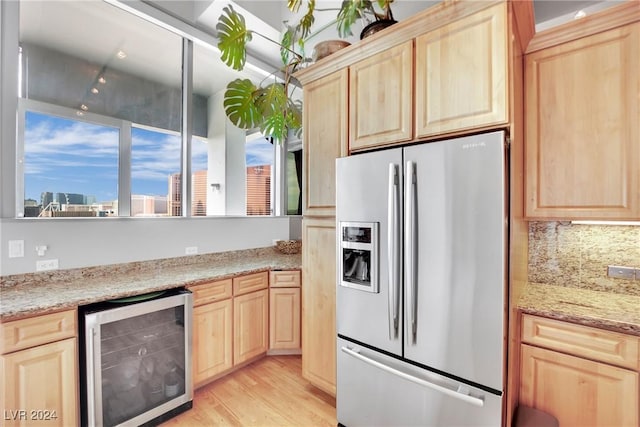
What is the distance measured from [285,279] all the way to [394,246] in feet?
4.83

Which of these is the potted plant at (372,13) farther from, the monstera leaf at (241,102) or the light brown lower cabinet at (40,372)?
the light brown lower cabinet at (40,372)

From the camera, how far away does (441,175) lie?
4.83 feet

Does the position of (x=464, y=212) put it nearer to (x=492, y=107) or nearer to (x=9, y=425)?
(x=492, y=107)

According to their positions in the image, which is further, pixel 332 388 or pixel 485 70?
pixel 332 388

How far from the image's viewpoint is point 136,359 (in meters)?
1.90

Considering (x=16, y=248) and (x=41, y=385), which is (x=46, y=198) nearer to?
(x=16, y=248)

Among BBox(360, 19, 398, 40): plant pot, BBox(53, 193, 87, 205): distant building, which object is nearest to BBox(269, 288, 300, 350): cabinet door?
BBox(53, 193, 87, 205): distant building

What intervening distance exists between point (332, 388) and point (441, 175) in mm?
1686

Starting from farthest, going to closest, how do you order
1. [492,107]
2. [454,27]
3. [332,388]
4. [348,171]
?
[332,388] → [348,171] → [454,27] → [492,107]

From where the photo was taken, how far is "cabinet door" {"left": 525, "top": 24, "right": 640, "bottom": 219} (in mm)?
1545

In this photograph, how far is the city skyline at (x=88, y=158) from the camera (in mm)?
2184

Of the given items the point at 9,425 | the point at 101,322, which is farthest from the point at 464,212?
the point at 9,425

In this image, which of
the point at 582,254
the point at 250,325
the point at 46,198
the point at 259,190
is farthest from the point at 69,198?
the point at 582,254

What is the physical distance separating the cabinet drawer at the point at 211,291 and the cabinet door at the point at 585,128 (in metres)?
2.28
